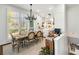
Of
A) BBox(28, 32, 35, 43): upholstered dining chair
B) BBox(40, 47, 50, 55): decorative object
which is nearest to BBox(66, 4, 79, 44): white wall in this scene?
BBox(40, 47, 50, 55): decorative object

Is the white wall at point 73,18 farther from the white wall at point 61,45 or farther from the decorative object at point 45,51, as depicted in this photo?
the decorative object at point 45,51

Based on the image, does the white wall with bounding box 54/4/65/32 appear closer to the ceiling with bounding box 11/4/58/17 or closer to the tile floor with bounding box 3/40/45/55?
the ceiling with bounding box 11/4/58/17

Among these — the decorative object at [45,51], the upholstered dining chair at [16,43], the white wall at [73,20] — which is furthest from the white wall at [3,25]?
the white wall at [73,20]

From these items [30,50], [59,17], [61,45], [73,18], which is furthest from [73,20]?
[30,50]

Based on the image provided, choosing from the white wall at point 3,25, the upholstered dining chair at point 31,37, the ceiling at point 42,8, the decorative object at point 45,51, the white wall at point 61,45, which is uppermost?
the ceiling at point 42,8

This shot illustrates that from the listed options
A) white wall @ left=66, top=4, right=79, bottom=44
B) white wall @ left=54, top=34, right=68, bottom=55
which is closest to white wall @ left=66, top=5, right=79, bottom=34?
white wall @ left=66, top=4, right=79, bottom=44

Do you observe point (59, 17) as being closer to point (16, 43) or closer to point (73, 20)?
point (73, 20)

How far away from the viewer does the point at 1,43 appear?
1818mm

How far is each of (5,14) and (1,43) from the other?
50 cm

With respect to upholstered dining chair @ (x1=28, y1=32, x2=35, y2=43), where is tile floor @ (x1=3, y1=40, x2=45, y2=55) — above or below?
below

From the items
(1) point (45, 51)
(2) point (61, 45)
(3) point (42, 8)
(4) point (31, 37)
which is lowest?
(1) point (45, 51)

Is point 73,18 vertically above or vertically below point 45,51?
above

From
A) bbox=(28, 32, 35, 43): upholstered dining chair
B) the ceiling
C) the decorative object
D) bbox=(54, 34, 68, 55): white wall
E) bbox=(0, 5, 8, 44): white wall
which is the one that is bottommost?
the decorative object
